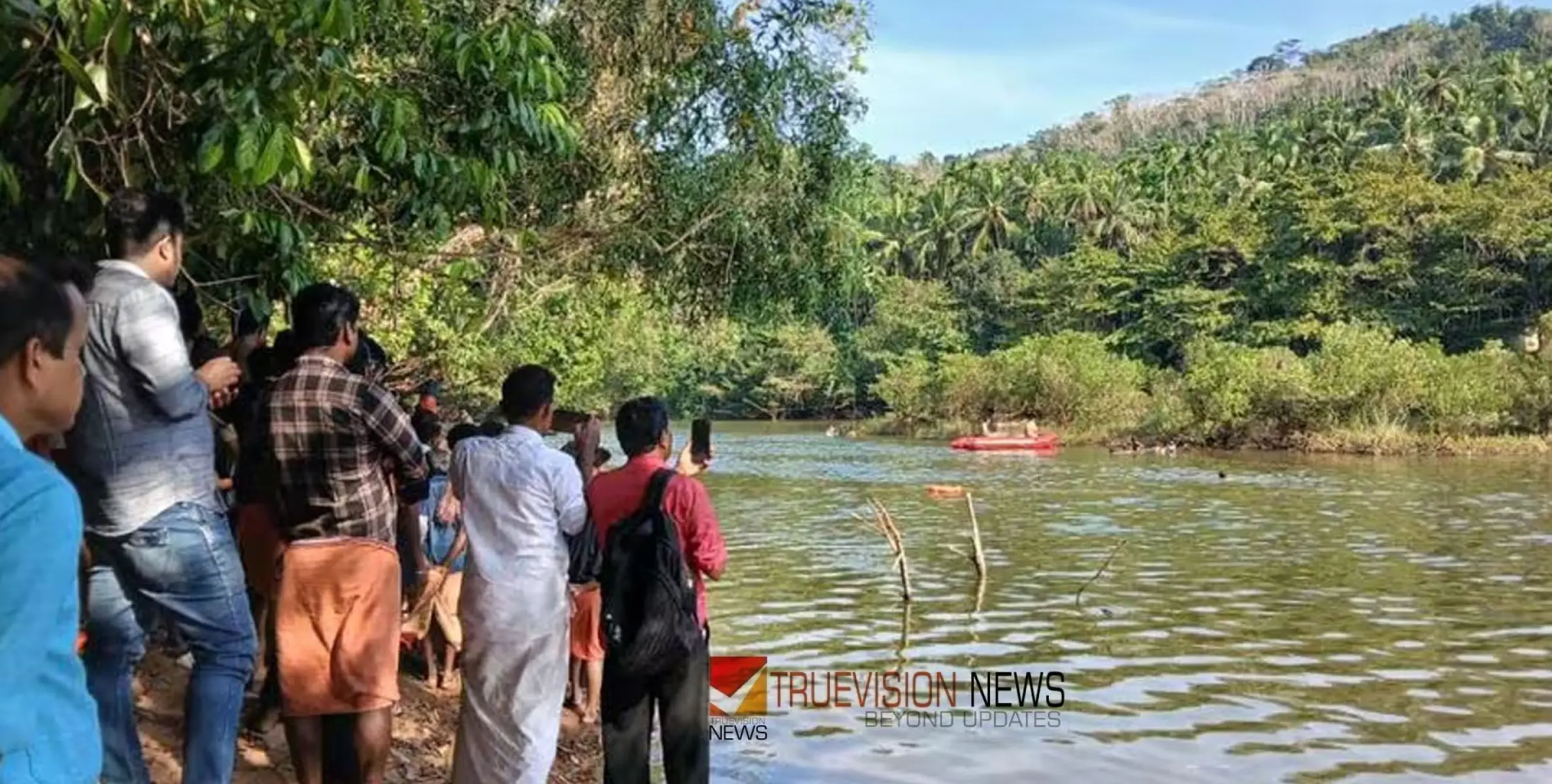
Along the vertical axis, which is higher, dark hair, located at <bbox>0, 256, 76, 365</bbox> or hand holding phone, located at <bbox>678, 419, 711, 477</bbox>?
dark hair, located at <bbox>0, 256, 76, 365</bbox>

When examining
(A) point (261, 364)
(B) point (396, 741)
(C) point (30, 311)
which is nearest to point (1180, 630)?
(B) point (396, 741)

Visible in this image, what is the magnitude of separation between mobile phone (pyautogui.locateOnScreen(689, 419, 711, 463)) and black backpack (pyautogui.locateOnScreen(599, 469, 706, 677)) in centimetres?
41

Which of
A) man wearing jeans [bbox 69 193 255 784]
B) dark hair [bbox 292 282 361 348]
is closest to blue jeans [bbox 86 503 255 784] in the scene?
man wearing jeans [bbox 69 193 255 784]

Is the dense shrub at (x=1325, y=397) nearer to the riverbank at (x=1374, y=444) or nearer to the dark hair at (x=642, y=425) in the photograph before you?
the riverbank at (x=1374, y=444)

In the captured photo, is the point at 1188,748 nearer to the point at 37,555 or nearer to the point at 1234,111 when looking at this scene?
the point at 37,555

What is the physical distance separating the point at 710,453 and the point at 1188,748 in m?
4.66

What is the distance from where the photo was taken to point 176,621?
326cm

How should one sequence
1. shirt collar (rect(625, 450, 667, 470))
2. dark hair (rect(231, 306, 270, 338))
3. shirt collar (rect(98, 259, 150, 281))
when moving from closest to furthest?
1. shirt collar (rect(98, 259, 150, 281))
2. shirt collar (rect(625, 450, 667, 470))
3. dark hair (rect(231, 306, 270, 338))

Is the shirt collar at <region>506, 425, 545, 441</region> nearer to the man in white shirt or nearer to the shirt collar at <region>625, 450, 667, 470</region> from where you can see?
the man in white shirt

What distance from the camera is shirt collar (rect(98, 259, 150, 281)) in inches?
129

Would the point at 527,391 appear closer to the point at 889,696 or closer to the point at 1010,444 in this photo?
the point at 889,696

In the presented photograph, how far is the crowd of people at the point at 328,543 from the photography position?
3.21 meters

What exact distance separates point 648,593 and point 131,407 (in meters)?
1.59

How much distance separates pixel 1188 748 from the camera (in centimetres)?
812
